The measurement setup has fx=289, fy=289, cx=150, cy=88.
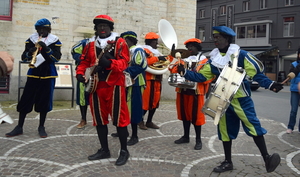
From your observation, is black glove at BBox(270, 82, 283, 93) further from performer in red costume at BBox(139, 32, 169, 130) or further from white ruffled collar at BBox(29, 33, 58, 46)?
white ruffled collar at BBox(29, 33, 58, 46)

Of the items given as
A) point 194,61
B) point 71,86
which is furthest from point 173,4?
point 194,61

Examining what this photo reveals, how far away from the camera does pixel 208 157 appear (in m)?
4.67

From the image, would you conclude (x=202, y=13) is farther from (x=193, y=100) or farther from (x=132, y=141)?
(x=132, y=141)

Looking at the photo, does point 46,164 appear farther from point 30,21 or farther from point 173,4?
point 173,4

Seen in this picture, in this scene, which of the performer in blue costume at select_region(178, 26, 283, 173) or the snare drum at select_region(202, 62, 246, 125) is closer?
the snare drum at select_region(202, 62, 246, 125)

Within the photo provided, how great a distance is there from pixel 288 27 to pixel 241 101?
3316 centimetres

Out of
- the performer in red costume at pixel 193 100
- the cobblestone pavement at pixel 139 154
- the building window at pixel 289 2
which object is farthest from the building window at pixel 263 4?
the performer in red costume at pixel 193 100

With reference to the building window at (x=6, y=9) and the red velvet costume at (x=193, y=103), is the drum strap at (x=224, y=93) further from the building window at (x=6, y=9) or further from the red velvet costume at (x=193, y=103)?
the building window at (x=6, y=9)

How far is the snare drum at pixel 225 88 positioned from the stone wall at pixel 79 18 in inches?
296

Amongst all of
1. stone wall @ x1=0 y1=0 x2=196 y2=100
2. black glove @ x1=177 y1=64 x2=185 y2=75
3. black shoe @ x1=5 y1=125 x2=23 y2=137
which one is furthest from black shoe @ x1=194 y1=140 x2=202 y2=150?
stone wall @ x1=0 y1=0 x2=196 y2=100

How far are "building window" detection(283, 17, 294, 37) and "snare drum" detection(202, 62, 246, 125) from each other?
1291 inches

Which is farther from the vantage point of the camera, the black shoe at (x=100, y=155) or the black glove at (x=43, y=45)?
the black glove at (x=43, y=45)

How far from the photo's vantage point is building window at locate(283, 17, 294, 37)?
32.5m

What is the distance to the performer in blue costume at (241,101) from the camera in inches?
149
